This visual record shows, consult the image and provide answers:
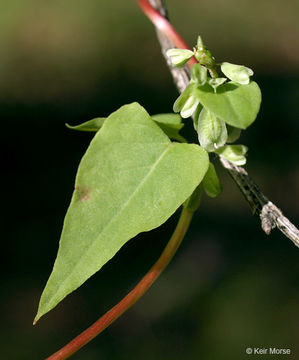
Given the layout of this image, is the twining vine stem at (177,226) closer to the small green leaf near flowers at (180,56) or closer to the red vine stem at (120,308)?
the red vine stem at (120,308)

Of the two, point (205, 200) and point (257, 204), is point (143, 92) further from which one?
point (257, 204)

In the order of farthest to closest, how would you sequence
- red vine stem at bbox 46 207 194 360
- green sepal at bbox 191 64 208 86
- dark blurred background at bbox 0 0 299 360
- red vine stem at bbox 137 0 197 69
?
1. dark blurred background at bbox 0 0 299 360
2. red vine stem at bbox 137 0 197 69
3. red vine stem at bbox 46 207 194 360
4. green sepal at bbox 191 64 208 86

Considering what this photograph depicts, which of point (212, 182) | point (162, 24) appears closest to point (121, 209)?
point (212, 182)

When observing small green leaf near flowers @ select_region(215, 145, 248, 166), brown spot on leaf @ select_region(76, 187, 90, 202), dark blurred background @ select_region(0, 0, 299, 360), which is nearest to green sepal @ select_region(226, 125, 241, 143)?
small green leaf near flowers @ select_region(215, 145, 248, 166)

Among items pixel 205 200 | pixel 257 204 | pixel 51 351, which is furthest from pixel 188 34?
pixel 257 204

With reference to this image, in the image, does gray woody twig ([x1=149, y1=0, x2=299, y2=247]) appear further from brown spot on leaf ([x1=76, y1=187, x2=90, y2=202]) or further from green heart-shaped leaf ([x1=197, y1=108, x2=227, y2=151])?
brown spot on leaf ([x1=76, y1=187, x2=90, y2=202])

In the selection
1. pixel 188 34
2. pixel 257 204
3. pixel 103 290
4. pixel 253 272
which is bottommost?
pixel 253 272
